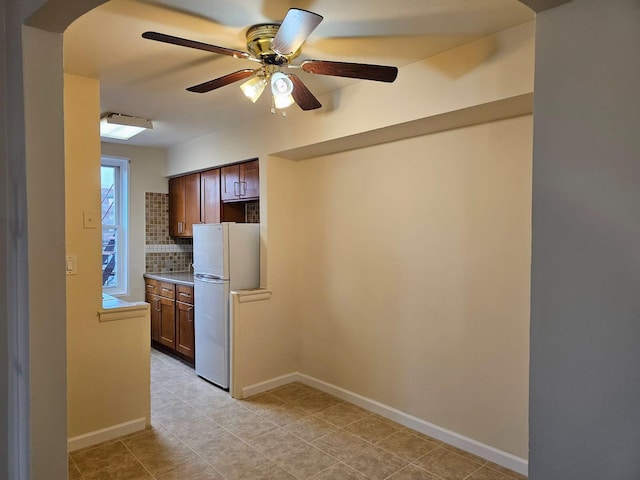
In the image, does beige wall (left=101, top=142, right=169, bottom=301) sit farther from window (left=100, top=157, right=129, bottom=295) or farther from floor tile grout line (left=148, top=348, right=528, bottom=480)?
floor tile grout line (left=148, top=348, right=528, bottom=480)

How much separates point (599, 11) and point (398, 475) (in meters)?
2.41

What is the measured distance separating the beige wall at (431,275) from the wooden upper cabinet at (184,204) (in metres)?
1.69

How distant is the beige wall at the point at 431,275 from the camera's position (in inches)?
98.1

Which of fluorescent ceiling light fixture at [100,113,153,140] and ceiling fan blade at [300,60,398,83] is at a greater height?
fluorescent ceiling light fixture at [100,113,153,140]

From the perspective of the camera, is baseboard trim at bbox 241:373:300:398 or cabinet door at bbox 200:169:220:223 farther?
cabinet door at bbox 200:169:220:223

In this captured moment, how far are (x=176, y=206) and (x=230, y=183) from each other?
130 cm

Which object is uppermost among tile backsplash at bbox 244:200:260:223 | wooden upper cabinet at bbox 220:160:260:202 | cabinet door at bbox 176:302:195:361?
wooden upper cabinet at bbox 220:160:260:202

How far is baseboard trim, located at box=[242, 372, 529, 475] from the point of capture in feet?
8.21

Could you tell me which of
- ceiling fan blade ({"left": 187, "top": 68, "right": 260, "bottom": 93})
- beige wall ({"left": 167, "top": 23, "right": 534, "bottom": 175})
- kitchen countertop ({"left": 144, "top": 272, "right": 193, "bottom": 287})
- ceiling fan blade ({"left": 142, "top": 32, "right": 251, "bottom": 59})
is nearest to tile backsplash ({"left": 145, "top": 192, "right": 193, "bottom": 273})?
kitchen countertop ({"left": 144, "top": 272, "right": 193, "bottom": 287})

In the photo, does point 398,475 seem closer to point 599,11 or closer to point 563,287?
point 563,287

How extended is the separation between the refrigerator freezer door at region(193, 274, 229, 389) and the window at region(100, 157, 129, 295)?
1589mm

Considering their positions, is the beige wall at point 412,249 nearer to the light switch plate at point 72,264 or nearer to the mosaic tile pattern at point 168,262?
the light switch plate at point 72,264

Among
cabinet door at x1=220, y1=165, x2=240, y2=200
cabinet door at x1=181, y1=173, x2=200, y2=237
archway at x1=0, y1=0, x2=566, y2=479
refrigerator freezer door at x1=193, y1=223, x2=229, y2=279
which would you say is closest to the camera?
archway at x1=0, y1=0, x2=566, y2=479

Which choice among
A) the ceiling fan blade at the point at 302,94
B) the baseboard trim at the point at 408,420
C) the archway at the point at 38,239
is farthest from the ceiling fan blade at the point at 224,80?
the baseboard trim at the point at 408,420
